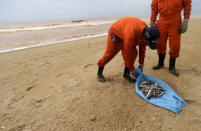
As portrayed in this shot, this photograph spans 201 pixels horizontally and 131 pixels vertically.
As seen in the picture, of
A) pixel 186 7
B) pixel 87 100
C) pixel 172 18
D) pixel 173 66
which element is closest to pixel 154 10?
pixel 172 18

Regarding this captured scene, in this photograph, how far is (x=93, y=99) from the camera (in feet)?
10.00

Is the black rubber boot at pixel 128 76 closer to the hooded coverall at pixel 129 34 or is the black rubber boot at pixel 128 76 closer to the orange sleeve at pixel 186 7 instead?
the hooded coverall at pixel 129 34

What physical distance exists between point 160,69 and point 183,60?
101cm

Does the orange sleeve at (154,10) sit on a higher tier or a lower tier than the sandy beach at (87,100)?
higher

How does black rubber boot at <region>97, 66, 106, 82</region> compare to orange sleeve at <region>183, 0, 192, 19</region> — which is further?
black rubber boot at <region>97, 66, 106, 82</region>

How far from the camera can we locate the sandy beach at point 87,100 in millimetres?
2549

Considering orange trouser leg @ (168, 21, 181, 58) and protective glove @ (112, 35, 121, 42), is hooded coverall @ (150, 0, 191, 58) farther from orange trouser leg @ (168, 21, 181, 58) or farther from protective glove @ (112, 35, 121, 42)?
protective glove @ (112, 35, 121, 42)

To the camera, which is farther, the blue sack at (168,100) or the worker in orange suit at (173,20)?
the worker in orange suit at (173,20)

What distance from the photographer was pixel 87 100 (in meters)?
3.04

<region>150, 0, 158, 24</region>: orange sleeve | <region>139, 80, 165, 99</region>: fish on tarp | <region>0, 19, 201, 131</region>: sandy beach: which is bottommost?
<region>0, 19, 201, 131</region>: sandy beach

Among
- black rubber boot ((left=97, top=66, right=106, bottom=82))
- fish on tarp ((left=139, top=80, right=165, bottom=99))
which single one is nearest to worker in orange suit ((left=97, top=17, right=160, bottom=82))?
fish on tarp ((left=139, top=80, right=165, bottom=99))

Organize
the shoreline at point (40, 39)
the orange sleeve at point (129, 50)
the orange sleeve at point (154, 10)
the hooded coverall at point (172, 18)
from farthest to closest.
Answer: the shoreline at point (40, 39)
the orange sleeve at point (154, 10)
the hooded coverall at point (172, 18)
the orange sleeve at point (129, 50)

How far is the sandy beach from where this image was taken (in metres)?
2.55

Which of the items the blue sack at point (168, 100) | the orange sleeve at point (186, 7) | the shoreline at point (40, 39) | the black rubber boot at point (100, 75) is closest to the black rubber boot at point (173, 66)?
the blue sack at point (168, 100)
